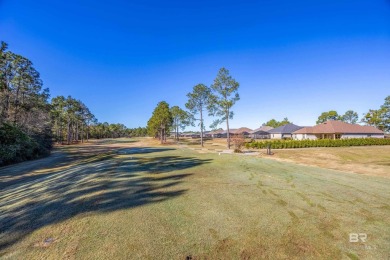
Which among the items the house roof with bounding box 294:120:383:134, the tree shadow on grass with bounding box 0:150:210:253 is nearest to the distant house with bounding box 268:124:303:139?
the house roof with bounding box 294:120:383:134

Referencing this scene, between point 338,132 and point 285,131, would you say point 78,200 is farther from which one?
point 285,131

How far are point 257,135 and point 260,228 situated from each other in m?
69.7

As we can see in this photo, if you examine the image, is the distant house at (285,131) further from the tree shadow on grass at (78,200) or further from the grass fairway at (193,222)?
the tree shadow on grass at (78,200)

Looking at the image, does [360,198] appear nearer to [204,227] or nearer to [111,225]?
[204,227]

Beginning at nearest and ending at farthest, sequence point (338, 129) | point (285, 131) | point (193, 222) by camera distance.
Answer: point (193, 222) < point (338, 129) < point (285, 131)

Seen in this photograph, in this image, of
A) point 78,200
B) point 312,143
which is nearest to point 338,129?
point 312,143

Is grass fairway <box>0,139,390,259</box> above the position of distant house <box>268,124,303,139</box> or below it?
below

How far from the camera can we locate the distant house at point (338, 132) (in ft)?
135

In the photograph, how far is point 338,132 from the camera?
40469 millimetres

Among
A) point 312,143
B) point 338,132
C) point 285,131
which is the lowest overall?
point 312,143

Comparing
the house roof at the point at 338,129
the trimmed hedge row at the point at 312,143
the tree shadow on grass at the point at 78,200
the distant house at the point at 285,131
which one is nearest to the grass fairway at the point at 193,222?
the tree shadow on grass at the point at 78,200

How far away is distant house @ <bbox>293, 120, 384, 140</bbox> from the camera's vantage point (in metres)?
41.2

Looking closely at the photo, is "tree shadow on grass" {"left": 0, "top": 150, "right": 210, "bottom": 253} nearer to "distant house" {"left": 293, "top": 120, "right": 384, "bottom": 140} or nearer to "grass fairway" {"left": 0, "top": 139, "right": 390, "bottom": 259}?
"grass fairway" {"left": 0, "top": 139, "right": 390, "bottom": 259}

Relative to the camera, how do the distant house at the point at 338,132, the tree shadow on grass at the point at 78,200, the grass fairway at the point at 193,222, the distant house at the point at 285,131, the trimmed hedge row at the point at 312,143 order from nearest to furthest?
the grass fairway at the point at 193,222 → the tree shadow on grass at the point at 78,200 → the trimmed hedge row at the point at 312,143 → the distant house at the point at 338,132 → the distant house at the point at 285,131
